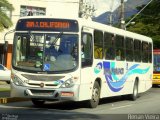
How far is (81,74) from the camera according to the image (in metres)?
16.9

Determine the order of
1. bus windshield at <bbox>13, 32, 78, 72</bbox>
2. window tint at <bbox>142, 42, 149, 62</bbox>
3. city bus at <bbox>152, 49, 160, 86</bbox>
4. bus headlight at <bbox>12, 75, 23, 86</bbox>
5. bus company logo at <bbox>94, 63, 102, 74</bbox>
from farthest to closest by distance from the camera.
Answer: city bus at <bbox>152, 49, 160, 86</bbox> → window tint at <bbox>142, 42, 149, 62</bbox> → bus company logo at <bbox>94, 63, 102, 74</bbox> → bus headlight at <bbox>12, 75, 23, 86</bbox> → bus windshield at <bbox>13, 32, 78, 72</bbox>

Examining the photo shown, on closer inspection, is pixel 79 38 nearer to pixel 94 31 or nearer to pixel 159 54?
pixel 94 31

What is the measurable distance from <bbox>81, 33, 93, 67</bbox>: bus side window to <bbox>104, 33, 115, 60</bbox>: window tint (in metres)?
1.78

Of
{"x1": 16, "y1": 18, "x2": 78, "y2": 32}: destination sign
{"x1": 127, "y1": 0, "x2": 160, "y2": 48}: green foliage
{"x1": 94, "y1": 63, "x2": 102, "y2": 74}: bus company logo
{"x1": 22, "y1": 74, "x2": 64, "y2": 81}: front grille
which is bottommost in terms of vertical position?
{"x1": 22, "y1": 74, "x2": 64, "y2": 81}: front grille

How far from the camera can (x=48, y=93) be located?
54.5ft

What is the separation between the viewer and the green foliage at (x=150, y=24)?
6119cm

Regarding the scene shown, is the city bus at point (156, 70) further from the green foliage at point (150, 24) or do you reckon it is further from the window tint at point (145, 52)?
the green foliage at point (150, 24)

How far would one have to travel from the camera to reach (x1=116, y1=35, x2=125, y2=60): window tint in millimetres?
A: 21009

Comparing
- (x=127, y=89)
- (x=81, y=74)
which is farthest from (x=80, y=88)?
(x=127, y=89)

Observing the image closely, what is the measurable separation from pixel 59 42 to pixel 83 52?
905mm

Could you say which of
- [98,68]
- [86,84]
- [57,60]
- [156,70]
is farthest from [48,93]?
[156,70]

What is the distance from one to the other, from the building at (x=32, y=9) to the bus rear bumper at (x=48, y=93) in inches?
1262

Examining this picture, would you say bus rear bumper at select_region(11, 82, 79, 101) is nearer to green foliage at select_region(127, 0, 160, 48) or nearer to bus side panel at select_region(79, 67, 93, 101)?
bus side panel at select_region(79, 67, 93, 101)

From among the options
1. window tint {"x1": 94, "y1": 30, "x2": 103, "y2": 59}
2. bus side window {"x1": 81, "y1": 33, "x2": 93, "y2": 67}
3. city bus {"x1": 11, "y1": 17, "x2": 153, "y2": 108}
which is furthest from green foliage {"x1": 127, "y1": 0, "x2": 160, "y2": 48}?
bus side window {"x1": 81, "y1": 33, "x2": 93, "y2": 67}
